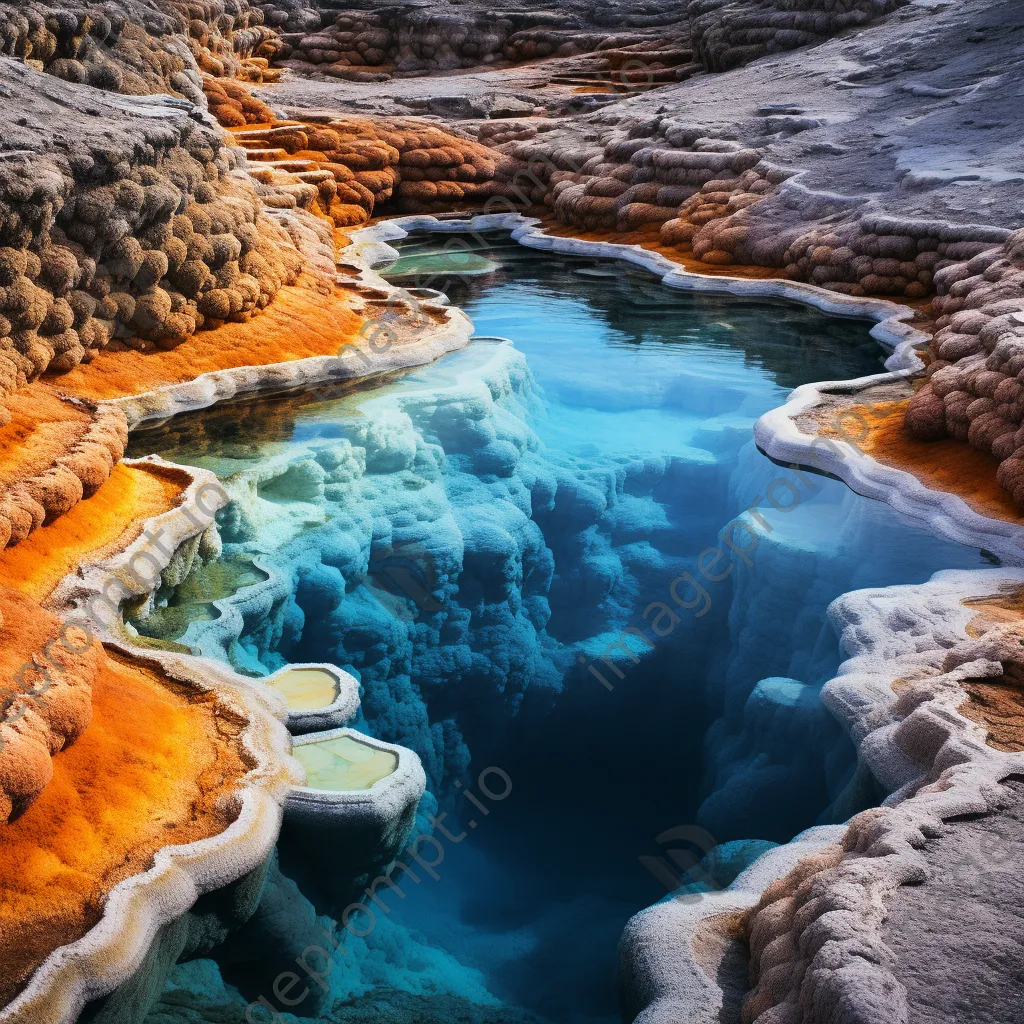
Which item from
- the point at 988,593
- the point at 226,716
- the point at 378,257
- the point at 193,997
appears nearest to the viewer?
the point at 193,997

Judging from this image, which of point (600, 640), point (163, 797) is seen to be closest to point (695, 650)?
point (600, 640)

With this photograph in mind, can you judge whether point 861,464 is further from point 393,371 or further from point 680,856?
point 393,371

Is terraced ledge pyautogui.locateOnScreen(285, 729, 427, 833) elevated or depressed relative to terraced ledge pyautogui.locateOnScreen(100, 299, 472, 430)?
depressed

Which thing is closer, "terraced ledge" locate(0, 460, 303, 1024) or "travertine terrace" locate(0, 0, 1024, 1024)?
"terraced ledge" locate(0, 460, 303, 1024)

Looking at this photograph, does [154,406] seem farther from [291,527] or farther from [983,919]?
[983,919]

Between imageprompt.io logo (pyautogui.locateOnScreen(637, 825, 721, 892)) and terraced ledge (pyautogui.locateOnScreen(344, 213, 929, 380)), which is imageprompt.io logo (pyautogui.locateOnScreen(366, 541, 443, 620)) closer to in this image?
imageprompt.io logo (pyautogui.locateOnScreen(637, 825, 721, 892))

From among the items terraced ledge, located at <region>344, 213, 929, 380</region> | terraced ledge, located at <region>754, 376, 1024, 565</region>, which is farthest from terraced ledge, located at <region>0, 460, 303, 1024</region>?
terraced ledge, located at <region>344, 213, 929, 380</region>

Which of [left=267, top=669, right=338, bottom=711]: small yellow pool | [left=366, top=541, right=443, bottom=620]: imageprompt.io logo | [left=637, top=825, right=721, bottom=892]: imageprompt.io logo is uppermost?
[left=267, top=669, right=338, bottom=711]: small yellow pool
